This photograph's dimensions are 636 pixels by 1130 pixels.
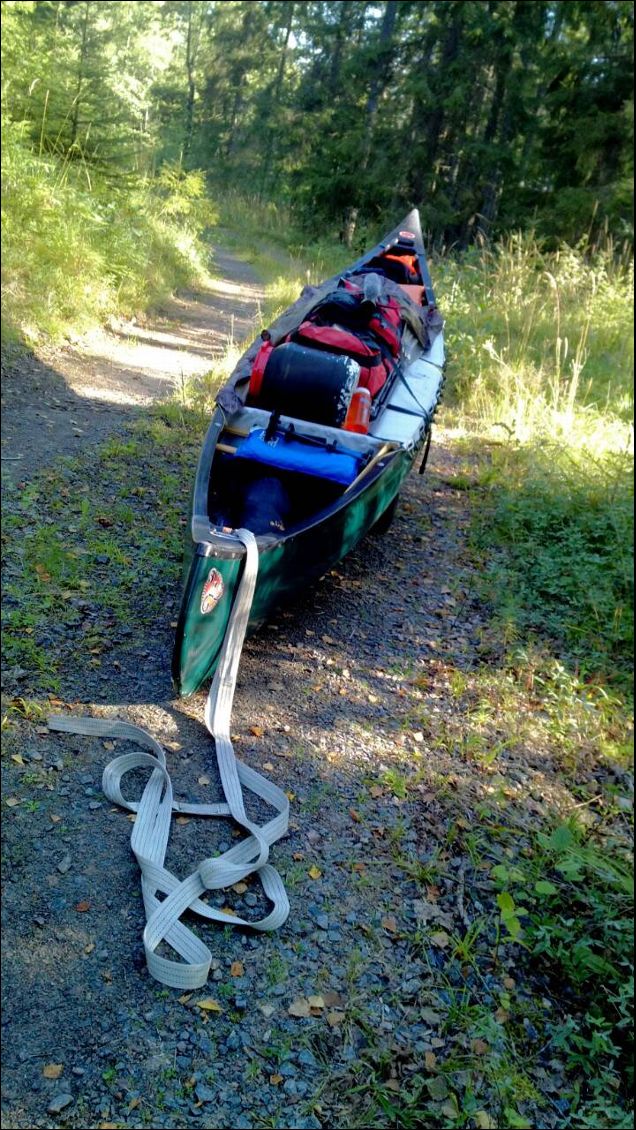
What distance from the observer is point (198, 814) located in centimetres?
326

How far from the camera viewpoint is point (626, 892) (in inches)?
123

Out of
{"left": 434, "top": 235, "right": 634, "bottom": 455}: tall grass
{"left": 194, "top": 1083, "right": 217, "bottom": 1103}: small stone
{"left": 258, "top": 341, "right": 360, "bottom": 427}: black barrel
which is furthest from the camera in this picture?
{"left": 434, "top": 235, "right": 634, "bottom": 455}: tall grass

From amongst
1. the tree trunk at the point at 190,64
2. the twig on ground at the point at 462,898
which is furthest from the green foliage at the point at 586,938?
the tree trunk at the point at 190,64

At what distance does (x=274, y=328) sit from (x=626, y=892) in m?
4.73

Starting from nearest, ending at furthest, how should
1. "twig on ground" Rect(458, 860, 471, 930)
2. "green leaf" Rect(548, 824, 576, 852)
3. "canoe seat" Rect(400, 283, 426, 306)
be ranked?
1. "twig on ground" Rect(458, 860, 471, 930)
2. "green leaf" Rect(548, 824, 576, 852)
3. "canoe seat" Rect(400, 283, 426, 306)

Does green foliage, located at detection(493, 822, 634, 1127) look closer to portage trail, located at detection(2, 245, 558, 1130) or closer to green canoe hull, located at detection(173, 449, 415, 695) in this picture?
portage trail, located at detection(2, 245, 558, 1130)

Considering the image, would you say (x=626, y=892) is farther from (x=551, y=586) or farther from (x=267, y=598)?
(x=551, y=586)

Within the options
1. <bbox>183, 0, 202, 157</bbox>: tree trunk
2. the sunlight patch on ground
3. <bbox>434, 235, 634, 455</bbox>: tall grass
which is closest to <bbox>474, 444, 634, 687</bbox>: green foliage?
<bbox>434, 235, 634, 455</bbox>: tall grass

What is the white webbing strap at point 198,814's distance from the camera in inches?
104

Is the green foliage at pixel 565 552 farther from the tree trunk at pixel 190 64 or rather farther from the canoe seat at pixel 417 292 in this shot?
the tree trunk at pixel 190 64

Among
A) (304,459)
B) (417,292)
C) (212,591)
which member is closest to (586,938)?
(212,591)

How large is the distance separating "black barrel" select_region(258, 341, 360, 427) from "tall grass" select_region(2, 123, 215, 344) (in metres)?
4.04

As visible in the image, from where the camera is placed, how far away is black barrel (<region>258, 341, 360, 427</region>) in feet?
17.4

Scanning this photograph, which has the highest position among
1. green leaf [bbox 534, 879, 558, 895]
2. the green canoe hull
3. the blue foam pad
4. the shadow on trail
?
the blue foam pad
